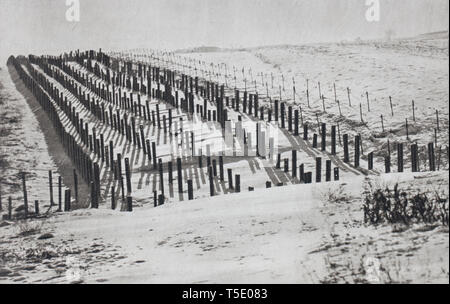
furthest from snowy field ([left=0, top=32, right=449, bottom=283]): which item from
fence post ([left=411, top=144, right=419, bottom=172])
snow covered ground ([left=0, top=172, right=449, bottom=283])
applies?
fence post ([left=411, top=144, right=419, bottom=172])

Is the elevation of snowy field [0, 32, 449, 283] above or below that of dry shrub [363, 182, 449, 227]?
below

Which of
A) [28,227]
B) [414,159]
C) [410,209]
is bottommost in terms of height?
[28,227]

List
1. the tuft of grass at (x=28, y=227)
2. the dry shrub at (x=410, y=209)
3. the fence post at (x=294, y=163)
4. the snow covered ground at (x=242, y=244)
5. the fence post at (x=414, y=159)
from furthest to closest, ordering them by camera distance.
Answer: the fence post at (x=294, y=163) → the fence post at (x=414, y=159) → the tuft of grass at (x=28, y=227) → the dry shrub at (x=410, y=209) → the snow covered ground at (x=242, y=244)

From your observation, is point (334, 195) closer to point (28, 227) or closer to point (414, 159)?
point (414, 159)

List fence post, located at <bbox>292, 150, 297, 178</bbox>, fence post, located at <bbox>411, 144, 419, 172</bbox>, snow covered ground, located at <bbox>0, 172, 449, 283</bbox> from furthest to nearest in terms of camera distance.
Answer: fence post, located at <bbox>292, 150, 297, 178</bbox> < fence post, located at <bbox>411, 144, 419, 172</bbox> < snow covered ground, located at <bbox>0, 172, 449, 283</bbox>

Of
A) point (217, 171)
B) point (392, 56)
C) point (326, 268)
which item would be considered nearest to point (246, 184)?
point (217, 171)

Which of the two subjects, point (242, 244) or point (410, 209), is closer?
point (410, 209)

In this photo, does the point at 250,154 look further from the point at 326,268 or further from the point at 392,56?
the point at 392,56

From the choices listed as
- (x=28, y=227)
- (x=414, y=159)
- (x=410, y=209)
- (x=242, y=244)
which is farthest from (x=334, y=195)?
(x=28, y=227)

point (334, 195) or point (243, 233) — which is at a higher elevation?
point (334, 195)

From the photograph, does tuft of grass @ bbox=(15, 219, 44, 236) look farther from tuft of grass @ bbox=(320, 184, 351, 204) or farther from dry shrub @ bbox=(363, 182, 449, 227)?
dry shrub @ bbox=(363, 182, 449, 227)

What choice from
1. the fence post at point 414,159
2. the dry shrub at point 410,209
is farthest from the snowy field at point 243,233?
the fence post at point 414,159

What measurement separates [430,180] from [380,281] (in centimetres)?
442

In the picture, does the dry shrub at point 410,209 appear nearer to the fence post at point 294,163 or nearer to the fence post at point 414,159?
the fence post at point 414,159
